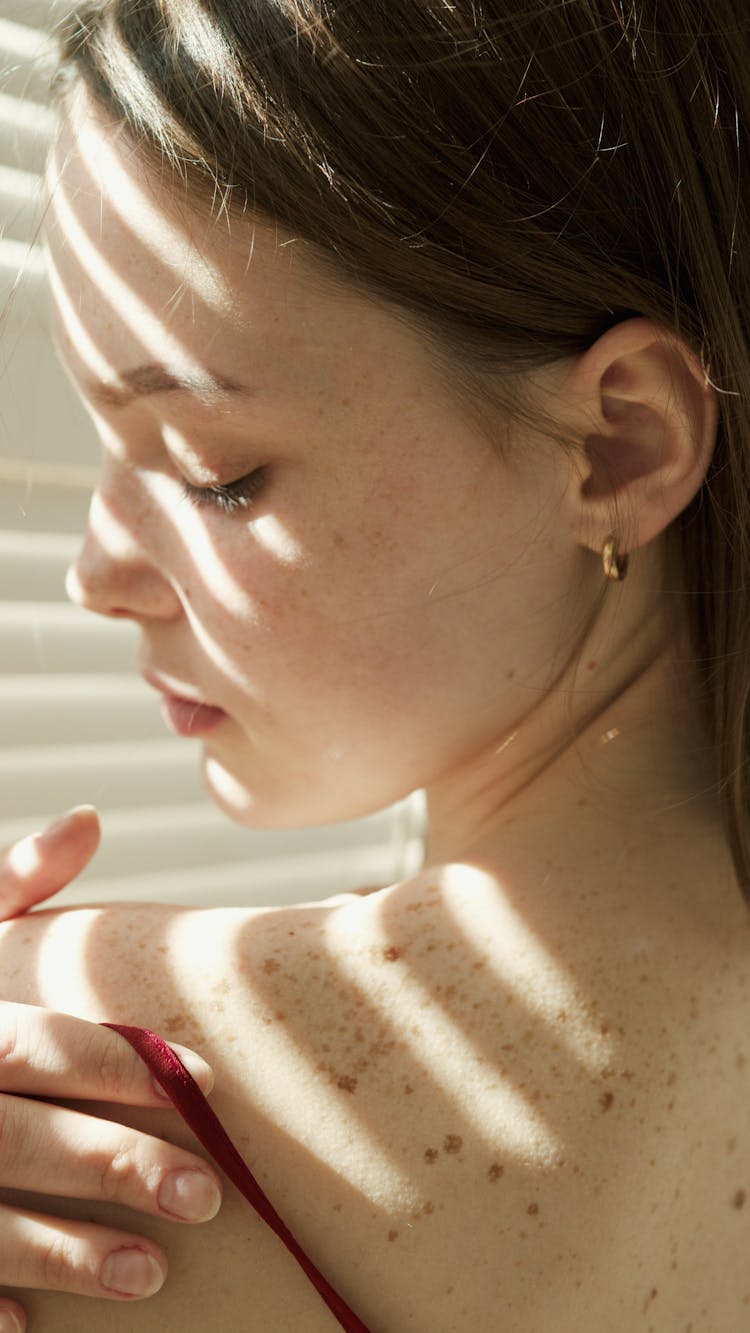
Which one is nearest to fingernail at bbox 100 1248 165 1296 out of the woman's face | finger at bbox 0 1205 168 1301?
finger at bbox 0 1205 168 1301

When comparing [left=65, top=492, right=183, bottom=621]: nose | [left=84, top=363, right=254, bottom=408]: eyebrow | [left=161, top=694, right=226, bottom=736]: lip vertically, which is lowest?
[left=161, top=694, right=226, bottom=736]: lip

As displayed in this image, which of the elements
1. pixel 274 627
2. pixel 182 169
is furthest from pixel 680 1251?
pixel 182 169

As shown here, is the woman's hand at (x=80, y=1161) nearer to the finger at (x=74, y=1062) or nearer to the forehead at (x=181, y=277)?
the finger at (x=74, y=1062)

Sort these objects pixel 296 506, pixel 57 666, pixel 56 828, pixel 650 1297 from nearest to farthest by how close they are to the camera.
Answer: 1. pixel 650 1297
2. pixel 296 506
3. pixel 56 828
4. pixel 57 666

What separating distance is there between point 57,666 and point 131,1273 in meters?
1.07

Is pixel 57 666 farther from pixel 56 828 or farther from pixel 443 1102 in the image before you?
pixel 443 1102

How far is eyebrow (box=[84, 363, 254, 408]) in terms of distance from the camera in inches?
39.8

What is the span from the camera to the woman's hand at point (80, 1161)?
0.83 m

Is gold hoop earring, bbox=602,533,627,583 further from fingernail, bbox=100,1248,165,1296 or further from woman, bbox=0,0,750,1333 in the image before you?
fingernail, bbox=100,1248,165,1296

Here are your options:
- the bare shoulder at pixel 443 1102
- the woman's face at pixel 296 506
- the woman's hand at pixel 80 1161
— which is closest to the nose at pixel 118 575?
the woman's face at pixel 296 506

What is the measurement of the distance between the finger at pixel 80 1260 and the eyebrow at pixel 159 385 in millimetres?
616

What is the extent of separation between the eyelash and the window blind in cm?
55

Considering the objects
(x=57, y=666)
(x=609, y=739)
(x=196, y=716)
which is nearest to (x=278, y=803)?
(x=196, y=716)

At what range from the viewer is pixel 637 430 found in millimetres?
1079
